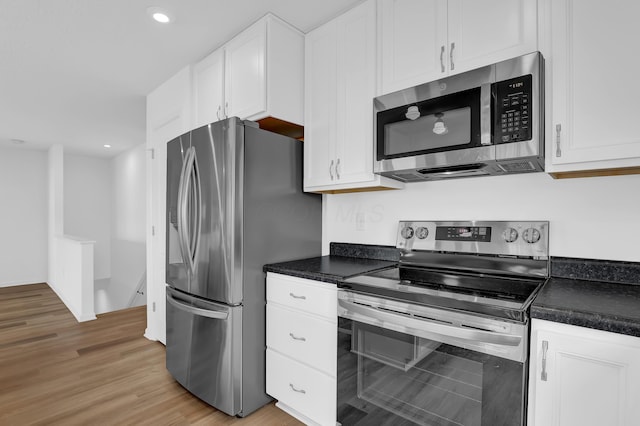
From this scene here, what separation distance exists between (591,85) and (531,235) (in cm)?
69

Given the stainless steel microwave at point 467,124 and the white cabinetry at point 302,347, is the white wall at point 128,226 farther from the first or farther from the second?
the stainless steel microwave at point 467,124

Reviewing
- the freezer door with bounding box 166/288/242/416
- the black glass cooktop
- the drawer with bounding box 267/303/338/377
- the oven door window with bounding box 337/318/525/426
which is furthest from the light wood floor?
the black glass cooktop

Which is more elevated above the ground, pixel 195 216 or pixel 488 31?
pixel 488 31

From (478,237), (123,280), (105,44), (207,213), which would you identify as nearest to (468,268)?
(478,237)

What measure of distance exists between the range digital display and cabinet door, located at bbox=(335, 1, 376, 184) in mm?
533

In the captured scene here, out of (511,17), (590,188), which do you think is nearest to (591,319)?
(590,188)

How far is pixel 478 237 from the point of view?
5.75 feet

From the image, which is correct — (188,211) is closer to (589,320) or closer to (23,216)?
(589,320)

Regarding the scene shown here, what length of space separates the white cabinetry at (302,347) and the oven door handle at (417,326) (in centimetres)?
15

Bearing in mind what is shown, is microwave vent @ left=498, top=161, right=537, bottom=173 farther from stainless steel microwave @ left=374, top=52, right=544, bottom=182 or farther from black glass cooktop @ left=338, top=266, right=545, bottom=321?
black glass cooktop @ left=338, top=266, right=545, bottom=321

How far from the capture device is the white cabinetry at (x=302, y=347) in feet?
5.63

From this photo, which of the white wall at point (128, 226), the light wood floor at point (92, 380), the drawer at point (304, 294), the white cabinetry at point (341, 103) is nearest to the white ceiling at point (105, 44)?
the white cabinetry at point (341, 103)

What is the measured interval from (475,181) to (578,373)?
1051mm

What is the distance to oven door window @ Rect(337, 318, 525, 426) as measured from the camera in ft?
3.72
